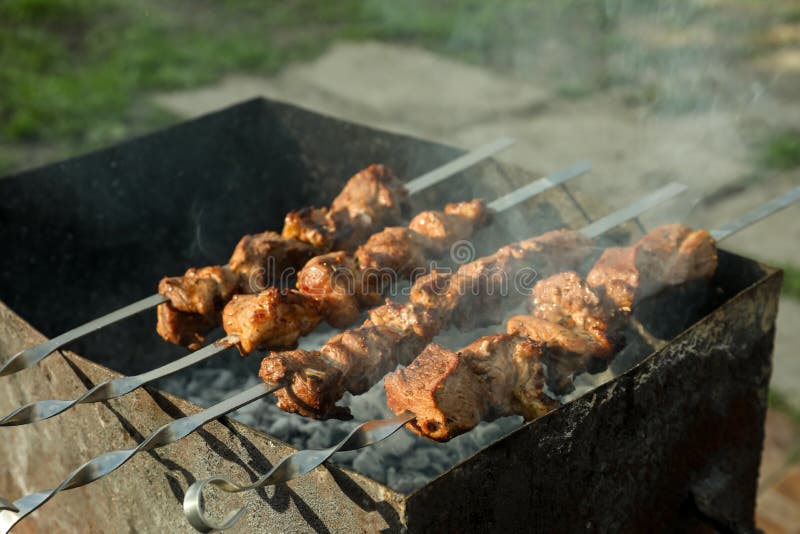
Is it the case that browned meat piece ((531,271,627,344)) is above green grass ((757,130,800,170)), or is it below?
above

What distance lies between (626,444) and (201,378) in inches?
65.7

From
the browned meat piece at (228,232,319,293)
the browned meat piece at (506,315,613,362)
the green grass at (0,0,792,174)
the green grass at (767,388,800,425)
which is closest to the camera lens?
the browned meat piece at (506,315,613,362)

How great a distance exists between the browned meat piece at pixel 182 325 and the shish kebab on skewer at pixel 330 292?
0.19 meters

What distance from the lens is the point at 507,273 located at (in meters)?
2.60

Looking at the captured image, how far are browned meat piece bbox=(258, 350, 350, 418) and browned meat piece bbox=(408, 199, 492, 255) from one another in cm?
79

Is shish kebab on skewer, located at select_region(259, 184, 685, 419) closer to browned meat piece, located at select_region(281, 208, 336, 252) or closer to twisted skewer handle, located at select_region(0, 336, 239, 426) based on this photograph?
twisted skewer handle, located at select_region(0, 336, 239, 426)

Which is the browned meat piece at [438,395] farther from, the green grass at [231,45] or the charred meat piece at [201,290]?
the green grass at [231,45]

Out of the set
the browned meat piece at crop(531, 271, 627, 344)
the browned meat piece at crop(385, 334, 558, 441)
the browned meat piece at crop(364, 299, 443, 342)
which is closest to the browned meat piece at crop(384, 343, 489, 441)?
the browned meat piece at crop(385, 334, 558, 441)

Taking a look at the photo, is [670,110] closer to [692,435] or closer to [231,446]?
[692,435]

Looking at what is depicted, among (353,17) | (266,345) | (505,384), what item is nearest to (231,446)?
(266,345)

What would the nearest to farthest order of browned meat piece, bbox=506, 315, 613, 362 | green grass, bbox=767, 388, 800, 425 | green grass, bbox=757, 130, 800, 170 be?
browned meat piece, bbox=506, 315, 613, 362 → green grass, bbox=767, 388, 800, 425 → green grass, bbox=757, 130, 800, 170

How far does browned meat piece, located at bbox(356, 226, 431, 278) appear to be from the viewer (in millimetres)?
2705

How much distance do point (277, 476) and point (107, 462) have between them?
383 millimetres

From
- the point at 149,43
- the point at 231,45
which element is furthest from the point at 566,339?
the point at 149,43
